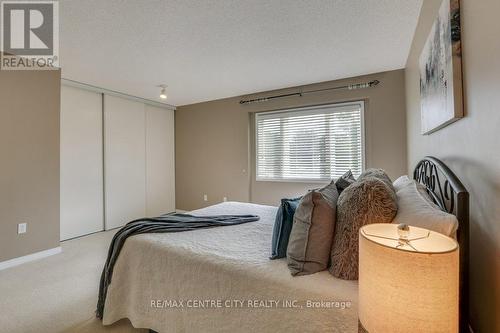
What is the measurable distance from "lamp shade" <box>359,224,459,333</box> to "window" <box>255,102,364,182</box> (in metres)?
3.20

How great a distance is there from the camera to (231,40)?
8.06ft

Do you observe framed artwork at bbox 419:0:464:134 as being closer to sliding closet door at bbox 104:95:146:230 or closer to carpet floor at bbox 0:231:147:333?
carpet floor at bbox 0:231:147:333

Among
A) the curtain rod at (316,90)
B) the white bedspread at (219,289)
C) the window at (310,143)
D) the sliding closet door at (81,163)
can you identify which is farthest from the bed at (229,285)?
the sliding closet door at (81,163)

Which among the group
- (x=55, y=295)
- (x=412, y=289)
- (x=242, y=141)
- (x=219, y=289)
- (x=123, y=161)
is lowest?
(x=55, y=295)

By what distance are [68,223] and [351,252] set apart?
4194 mm

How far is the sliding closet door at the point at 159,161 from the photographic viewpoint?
4.97 meters

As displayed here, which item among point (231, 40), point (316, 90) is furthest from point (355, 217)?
point (316, 90)

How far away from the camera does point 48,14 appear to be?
6.61 ft

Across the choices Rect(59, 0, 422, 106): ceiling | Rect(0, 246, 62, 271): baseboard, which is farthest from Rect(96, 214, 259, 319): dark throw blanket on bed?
Rect(0, 246, 62, 271): baseboard

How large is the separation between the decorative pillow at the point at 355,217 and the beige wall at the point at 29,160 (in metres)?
3.52

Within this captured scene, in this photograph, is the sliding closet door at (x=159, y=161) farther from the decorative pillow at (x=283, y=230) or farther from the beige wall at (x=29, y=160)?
the decorative pillow at (x=283, y=230)

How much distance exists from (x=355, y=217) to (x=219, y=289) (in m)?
0.81

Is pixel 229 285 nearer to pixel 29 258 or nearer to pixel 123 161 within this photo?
pixel 29 258

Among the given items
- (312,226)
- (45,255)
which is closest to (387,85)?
(312,226)
